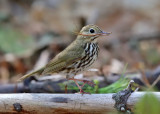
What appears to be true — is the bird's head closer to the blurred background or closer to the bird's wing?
the bird's wing

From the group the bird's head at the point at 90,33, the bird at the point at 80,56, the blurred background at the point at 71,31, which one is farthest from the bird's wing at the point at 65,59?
the blurred background at the point at 71,31

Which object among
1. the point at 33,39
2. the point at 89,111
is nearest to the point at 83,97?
A: the point at 89,111

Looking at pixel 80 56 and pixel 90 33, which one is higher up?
pixel 90 33

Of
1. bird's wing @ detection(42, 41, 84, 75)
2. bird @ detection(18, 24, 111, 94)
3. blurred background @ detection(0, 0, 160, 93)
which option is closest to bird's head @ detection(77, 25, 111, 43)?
bird @ detection(18, 24, 111, 94)

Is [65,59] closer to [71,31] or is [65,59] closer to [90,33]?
[90,33]

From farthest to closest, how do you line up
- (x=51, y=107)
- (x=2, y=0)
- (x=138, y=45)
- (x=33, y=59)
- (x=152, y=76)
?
(x=2, y=0)
(x=138, y=45)
(x=33, y=59)
(x=152, y=76)
(x=51, y=107)

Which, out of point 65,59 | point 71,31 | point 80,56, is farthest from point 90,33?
point 71,31

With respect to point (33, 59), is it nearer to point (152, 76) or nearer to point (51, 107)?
point (152, 76)

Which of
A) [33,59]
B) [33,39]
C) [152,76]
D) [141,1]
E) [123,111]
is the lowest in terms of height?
[123,111]
